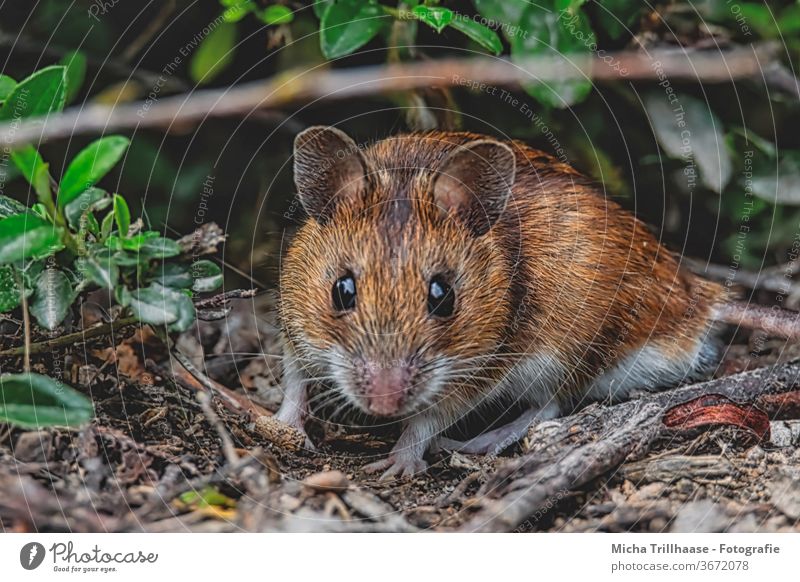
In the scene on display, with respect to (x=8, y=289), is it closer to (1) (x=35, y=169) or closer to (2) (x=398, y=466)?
(1) (x=35, y=169)

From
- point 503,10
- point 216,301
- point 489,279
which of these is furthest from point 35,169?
point 503,10

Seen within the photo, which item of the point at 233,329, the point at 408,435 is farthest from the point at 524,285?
the point at 233,329

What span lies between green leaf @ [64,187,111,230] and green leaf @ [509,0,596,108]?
129 cm

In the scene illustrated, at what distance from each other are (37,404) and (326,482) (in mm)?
758

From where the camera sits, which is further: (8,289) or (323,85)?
(323,85)

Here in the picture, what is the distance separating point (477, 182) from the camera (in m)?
2.59

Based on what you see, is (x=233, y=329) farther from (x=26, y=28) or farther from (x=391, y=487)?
(x=26, y=28)

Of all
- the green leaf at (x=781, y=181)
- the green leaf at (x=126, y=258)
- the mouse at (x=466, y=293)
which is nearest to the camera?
the green leaf at (x=126, y=258)

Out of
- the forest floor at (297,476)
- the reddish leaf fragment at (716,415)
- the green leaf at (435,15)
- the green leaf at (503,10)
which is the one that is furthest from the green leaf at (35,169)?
the reddish leaf fragment at (716,415)

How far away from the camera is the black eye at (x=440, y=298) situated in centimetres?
255

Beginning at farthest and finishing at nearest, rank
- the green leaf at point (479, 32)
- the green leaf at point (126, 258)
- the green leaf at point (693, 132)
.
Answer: the green leaf at point (693, 132) → the green leaf at point (479, 32) → the green leaf at point (126, 258)

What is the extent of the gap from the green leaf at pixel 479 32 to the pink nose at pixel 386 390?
3.11 feet

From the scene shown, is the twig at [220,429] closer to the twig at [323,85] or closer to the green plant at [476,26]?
the twig at [323,85]
